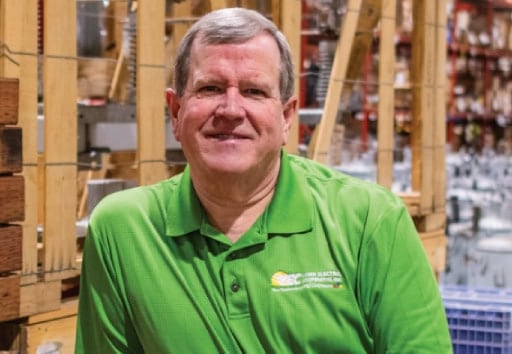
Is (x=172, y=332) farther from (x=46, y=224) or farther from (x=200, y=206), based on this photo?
(x=46, y=224)

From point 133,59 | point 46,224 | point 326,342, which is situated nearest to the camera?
point 326,342

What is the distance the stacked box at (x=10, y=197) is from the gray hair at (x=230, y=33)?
105 centimetres

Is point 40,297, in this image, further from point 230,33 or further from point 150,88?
point 230,33

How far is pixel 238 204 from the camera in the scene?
208cm

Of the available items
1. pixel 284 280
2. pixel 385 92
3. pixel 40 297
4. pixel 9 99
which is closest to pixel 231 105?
pixel 284 280

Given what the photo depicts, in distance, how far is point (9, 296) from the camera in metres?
3.04

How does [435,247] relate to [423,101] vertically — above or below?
below

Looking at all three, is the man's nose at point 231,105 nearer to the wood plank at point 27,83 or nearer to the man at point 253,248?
the man at point 253,248

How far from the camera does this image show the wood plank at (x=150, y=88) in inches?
141

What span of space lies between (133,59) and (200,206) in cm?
289

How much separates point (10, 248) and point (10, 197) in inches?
6.0

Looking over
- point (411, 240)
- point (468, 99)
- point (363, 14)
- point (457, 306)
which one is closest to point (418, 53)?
point (363, 14)

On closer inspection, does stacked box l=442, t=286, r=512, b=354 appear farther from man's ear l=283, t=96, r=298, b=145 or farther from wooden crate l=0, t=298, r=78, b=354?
man's ear l=283, t=96, r=298, b=145

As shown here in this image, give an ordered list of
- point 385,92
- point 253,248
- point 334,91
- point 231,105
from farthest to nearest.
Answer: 1. point 385,92
2. point 334,91
3. point 253,248
4. point 231,105
